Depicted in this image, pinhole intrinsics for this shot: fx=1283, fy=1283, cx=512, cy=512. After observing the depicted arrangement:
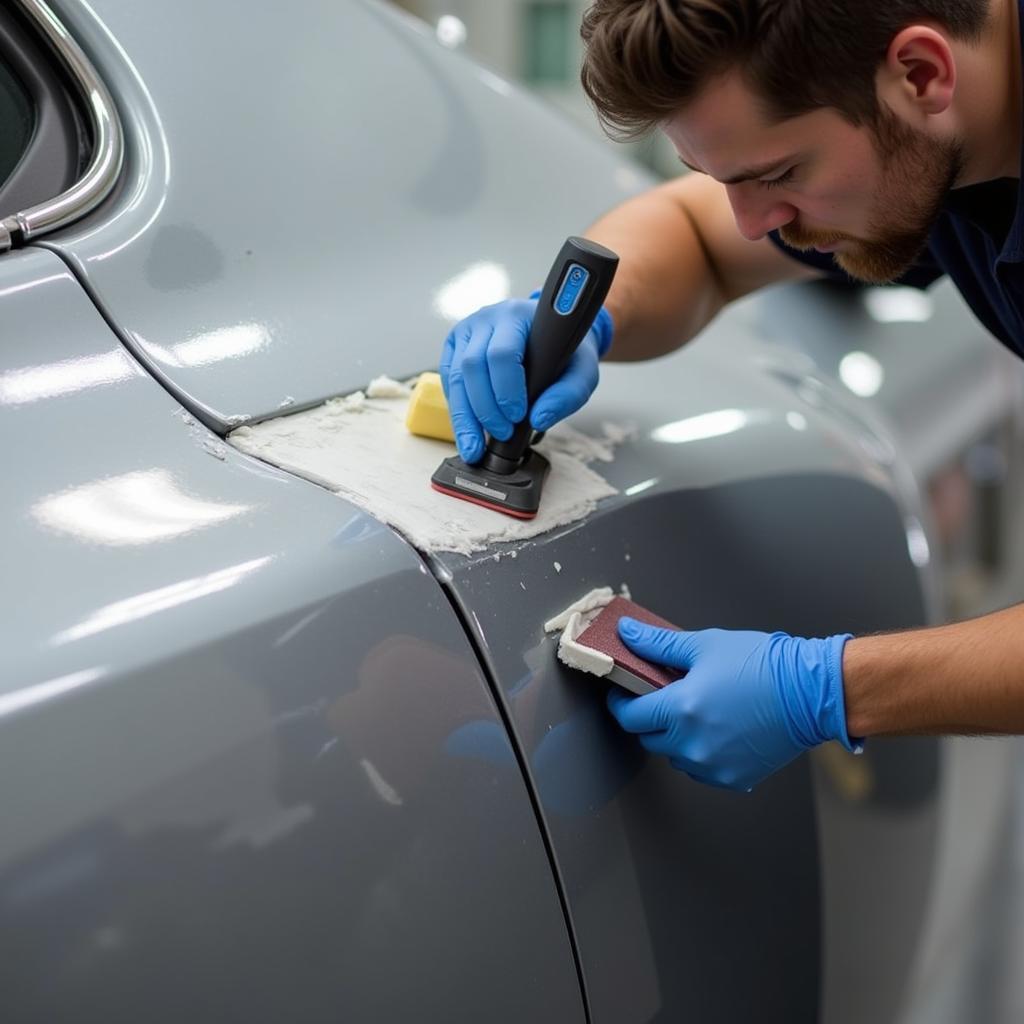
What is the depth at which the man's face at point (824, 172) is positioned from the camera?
1.03 m

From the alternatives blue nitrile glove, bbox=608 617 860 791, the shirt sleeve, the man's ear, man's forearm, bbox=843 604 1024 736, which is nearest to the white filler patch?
blue nitrile glove, bbox=608 617 860 791

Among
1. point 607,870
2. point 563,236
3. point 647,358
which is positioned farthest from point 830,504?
point 607,870

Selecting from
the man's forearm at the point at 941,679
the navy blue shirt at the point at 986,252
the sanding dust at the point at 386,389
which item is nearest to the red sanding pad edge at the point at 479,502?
the sanding dust at the point at 386,389

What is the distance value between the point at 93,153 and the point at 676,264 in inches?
25.0

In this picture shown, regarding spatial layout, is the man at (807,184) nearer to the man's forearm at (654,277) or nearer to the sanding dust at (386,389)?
the sanding dust at (386,389)

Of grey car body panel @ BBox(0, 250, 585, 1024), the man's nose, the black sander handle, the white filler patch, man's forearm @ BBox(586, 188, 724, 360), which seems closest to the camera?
grey car body panel @ BBox(0, 250, 585, 1024)

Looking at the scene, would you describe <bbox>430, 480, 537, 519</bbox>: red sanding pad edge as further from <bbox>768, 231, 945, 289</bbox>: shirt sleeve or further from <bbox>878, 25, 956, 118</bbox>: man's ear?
<bbox>768, 231, 945, 289</bbox>: shirt sleeve

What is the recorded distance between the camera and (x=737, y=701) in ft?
3.20

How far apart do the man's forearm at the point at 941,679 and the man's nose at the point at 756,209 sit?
38 centimetres

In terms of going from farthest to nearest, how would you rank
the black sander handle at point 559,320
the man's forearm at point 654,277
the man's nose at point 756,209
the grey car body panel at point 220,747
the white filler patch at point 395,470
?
1. the man's forearm at point 654,277
2. the man's nose at point 756,209
3. the black sander handle at point 559,320
4. the white filler patch at point 395,470
5. the grey car body panel at point 220,747

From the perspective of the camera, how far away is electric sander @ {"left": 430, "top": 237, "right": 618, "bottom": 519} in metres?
0.96

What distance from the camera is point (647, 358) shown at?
1335 mm

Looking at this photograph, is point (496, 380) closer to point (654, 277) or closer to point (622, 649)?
point (622, 649)

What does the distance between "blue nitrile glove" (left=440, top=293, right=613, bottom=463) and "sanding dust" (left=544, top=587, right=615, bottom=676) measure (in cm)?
15
